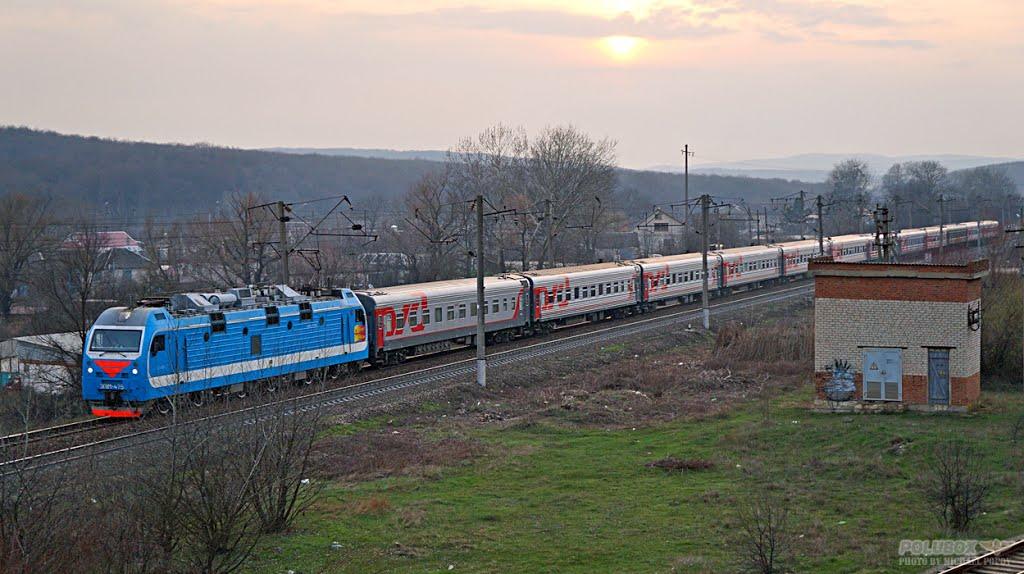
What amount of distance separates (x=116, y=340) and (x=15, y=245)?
50.6 meters

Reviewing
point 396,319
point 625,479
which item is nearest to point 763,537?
point 625,479

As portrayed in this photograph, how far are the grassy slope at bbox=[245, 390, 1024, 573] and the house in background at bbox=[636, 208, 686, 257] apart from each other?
240 feet

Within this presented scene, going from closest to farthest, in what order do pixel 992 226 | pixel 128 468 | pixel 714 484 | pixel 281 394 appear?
pixel 128 468
pixel 281 394
pixel 714 484
pixel 992 226

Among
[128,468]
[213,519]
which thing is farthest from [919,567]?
[128,468]

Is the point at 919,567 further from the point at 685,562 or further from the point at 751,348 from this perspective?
the point at 751,348

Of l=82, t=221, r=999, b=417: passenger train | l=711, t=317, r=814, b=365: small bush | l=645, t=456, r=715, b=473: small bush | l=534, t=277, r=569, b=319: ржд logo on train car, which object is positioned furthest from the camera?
l=534, t=277, r=569, b=319: ржд logo on train car

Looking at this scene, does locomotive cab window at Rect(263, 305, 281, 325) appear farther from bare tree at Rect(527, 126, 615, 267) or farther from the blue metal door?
bare tree at Rect(527, 126, 615, 267)

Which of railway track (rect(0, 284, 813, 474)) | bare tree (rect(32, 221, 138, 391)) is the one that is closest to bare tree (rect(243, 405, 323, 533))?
railway track (rect(0, 284, 813, 474))

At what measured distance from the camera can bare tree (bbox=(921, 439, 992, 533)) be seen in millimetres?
18438

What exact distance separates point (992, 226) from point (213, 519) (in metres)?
106

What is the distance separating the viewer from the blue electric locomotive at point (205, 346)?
27500mm

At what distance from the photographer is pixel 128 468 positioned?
19.2m

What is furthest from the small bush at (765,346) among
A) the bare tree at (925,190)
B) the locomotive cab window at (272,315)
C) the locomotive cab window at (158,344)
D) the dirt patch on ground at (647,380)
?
the bare tree at (925,190)

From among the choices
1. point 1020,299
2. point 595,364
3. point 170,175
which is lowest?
point 595,364
